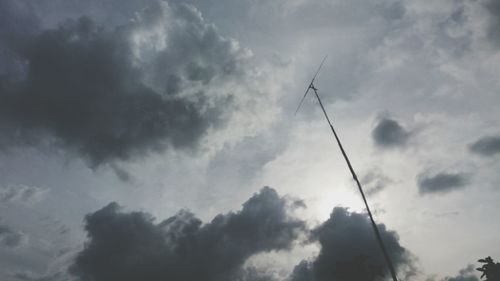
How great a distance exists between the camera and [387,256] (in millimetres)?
12539

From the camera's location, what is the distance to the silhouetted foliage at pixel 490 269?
2793 inches

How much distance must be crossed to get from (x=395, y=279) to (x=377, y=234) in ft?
5.84

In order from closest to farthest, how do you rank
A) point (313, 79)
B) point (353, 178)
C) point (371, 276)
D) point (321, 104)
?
point (353, 178), point (321, 104), point (313, 79), point (371, 276)

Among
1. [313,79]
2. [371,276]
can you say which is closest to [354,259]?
[371,276]

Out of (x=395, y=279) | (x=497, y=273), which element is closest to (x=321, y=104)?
(x=395, y=279)

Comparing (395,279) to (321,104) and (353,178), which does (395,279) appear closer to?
(353,178)

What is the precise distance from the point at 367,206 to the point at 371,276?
283 feet

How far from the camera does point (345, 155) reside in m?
16.2

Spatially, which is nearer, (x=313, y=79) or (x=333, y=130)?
(x=333, y=130)

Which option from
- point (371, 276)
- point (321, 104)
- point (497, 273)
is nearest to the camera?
point (321, 104)

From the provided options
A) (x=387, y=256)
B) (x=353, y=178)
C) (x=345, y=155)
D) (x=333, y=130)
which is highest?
(x=333, y=130)

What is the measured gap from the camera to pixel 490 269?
71812 mm

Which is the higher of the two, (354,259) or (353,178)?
(354,259)

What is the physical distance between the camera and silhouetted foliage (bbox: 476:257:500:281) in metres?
70.9
